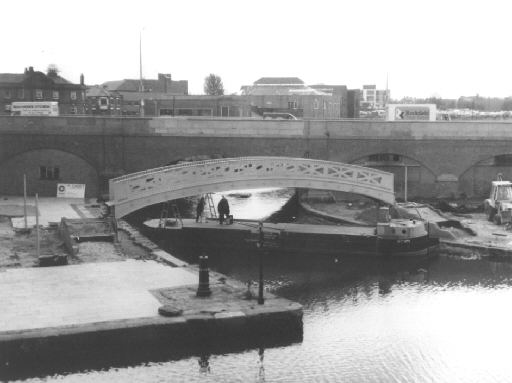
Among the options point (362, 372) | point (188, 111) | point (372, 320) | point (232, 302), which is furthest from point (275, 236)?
point (188, 111)

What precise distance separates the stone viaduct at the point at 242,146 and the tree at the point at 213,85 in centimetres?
8971

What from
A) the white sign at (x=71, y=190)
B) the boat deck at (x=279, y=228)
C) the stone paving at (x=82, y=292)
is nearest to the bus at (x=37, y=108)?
the white sign at (x=71, y=190)

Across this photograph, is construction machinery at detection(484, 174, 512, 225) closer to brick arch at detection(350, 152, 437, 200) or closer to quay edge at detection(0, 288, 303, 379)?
brick arch at detection(350, 152, 437, 200)

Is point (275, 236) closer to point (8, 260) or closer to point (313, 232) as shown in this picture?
point (313, 232)

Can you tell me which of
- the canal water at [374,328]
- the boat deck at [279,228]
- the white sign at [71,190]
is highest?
the white sign at [71,190]

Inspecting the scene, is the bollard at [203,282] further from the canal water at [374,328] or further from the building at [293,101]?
the building at [293,101]

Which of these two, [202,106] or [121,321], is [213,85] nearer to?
[202,106]

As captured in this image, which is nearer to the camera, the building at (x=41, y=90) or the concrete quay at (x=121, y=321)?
the concrete quay at (x=121, y=321)

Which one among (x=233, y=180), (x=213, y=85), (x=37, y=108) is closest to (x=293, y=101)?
(x=213, y=85)

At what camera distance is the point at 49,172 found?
51.1m

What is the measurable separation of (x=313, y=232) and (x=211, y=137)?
15239 mm

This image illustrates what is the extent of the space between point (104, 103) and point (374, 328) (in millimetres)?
67321

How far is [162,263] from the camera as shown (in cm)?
2941

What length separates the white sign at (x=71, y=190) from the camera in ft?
165
